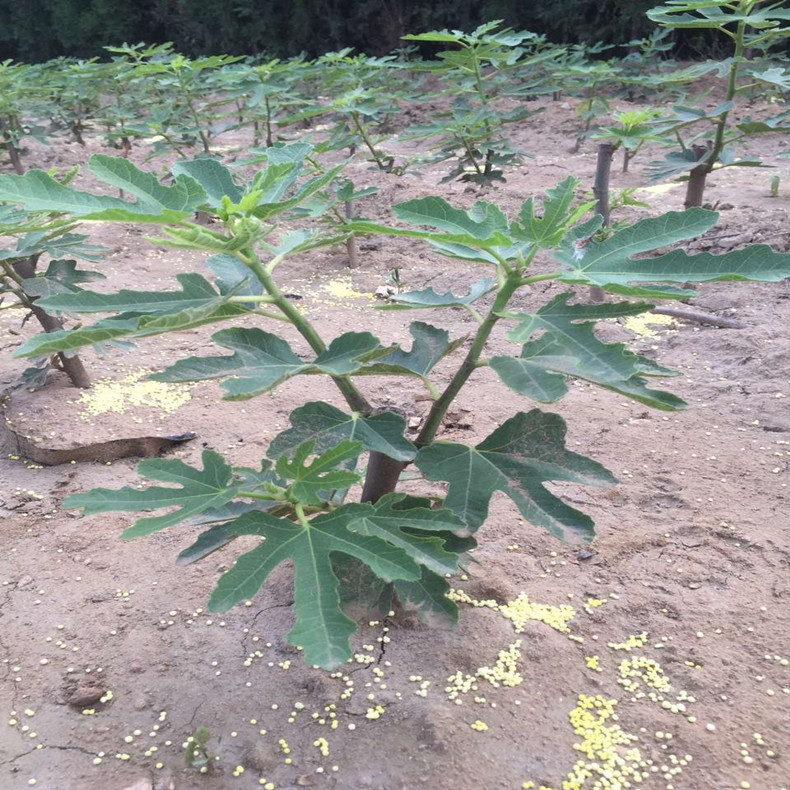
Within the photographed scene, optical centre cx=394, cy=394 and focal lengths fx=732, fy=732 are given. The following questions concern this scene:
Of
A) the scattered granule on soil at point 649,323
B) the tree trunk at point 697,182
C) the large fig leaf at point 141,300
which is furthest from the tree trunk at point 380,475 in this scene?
the tree trunk at point 697,182

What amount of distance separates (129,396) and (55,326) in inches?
14.8

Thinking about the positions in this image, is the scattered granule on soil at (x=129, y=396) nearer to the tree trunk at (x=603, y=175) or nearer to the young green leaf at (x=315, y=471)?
the young green leaf at (x=315, y=471)

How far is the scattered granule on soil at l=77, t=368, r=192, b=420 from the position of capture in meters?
2.81

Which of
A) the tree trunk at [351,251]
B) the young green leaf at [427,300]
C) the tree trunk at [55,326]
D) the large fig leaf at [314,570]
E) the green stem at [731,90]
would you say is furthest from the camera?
the tree trunk at [351,251]

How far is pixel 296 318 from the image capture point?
147 cm

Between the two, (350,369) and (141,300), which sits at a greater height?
(141,300)

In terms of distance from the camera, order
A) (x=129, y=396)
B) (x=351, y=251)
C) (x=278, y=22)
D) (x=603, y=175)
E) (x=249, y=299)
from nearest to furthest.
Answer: (x=249, y=299), (x=129, y=396), (x=603, y=175), (x=351, y=251), (x=278, y=22)

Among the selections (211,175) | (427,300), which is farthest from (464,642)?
(211,175)

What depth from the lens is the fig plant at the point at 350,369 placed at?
1257 millimetres

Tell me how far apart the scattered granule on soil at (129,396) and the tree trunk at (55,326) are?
58 mm

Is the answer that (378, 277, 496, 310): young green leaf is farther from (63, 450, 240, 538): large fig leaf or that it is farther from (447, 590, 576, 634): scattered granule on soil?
(447, 590, 576, 634): scattered granule on soil

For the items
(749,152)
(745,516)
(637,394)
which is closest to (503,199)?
(749,152)

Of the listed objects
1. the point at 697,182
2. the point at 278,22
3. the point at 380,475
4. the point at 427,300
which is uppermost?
the point at 278,22

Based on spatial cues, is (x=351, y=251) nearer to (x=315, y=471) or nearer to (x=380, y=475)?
(x=380, y=475)
